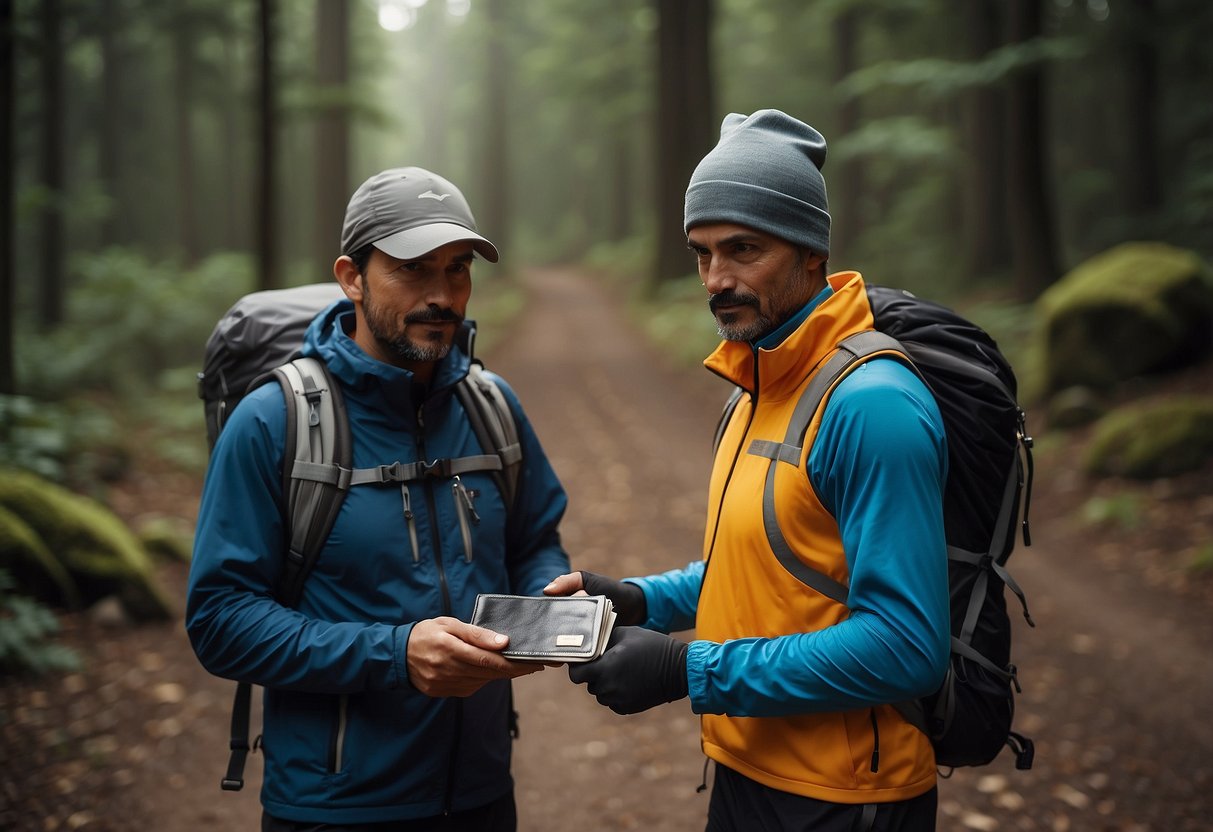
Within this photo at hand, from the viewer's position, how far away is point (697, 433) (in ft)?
42.5

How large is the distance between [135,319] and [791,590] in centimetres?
1935

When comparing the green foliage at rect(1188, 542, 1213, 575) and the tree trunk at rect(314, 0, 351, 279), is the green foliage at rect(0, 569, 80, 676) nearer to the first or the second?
the green foliage at rect(1188, 542, 1213, 575)

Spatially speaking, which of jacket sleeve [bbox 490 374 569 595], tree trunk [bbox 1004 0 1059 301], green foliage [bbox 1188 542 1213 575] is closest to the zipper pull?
jacket sleeve [bbox 490 374 569 595]

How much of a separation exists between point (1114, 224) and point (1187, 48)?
4.81 metres

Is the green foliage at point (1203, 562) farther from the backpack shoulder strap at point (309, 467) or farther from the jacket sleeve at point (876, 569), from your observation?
the backpack shoulder strap at point (309, 467)

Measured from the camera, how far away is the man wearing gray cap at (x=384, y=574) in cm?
244

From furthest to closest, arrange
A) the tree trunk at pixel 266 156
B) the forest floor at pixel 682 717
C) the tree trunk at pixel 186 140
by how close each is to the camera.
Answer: the tree trunk at pixel 186 140
the tree trunk at pixel 266 156
the forest floor at pixel 682 717

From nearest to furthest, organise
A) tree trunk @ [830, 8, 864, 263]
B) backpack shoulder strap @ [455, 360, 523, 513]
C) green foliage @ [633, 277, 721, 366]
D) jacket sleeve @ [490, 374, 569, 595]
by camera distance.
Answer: backpack shoulder strap @ [455, 360, 523, 513] < jacket sleeve @ [490, 374, 569, 595] < green foliage @ [633, 277, 721, 366] < tree trunk @ [830, 8, 864, 263]

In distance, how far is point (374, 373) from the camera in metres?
2.69

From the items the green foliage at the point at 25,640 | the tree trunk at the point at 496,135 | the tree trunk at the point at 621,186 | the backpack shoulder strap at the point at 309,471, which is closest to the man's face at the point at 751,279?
the backpack shoulder strap at the point at 309,471

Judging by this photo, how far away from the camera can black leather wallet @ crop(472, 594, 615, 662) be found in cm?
227

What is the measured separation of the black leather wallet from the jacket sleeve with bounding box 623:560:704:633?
17.7 inches

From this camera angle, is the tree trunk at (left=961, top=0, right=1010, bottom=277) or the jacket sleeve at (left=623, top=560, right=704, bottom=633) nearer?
the jacket sleeve at (left=623, top=560, right=704, bottom=633)

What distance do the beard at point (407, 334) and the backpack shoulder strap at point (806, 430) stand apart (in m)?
1.06
